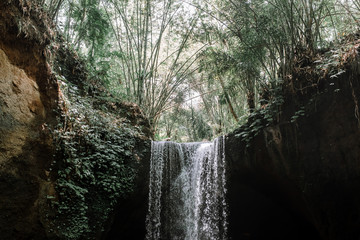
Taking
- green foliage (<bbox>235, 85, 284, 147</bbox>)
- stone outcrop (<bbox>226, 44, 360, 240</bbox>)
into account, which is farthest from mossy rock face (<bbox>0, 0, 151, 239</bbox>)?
stone outcrop (<bbox>226, 44, 360, 240</bbox>)

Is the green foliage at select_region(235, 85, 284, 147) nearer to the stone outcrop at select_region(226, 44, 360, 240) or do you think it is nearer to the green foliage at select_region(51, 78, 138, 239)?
the stone outcrop at select_region(226, 44, 360, 240)

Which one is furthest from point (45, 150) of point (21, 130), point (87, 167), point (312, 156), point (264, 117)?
point (312, 156)

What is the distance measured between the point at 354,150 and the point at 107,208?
493cm

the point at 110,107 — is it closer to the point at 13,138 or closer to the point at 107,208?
the point at 107,208

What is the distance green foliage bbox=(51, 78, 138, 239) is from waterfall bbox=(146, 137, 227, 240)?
1031mm

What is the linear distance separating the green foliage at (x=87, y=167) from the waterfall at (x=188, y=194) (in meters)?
1.03

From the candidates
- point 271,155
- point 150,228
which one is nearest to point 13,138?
Answer: point 150,228

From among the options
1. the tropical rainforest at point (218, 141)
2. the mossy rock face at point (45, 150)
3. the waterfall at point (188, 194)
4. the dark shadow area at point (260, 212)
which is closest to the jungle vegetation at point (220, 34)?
the tropical rainforest at point (218, 141)

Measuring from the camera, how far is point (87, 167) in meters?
4.83

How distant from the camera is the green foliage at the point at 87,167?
427 centimetres

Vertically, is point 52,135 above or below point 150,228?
above

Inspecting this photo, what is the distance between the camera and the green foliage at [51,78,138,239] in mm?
4266

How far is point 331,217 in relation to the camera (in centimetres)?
457

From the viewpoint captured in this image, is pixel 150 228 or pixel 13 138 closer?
pixel 13 138
